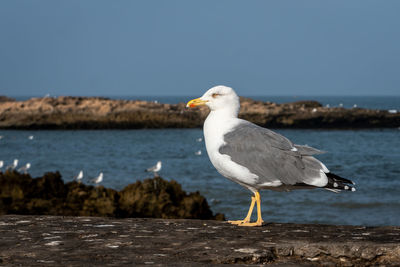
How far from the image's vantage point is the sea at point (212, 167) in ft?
50.1

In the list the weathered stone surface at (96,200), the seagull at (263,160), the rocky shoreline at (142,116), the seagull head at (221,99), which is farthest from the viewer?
the rocky shoreline at (142,116)

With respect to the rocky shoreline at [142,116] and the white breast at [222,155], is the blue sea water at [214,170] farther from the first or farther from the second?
the white breast at [222,155]

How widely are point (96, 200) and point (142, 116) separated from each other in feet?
156

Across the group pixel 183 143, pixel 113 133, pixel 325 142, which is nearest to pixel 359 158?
pixel 325 142

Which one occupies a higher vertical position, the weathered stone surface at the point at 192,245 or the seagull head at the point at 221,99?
the seagull head at the point at 221,99

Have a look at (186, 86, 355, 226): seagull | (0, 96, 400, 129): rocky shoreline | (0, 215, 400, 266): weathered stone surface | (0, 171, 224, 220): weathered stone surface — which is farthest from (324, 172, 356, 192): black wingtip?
(0, 96, 400, 129): rocky shoreline

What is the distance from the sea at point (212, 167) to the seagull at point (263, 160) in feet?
31.0

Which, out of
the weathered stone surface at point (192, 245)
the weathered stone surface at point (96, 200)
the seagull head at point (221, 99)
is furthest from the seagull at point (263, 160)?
the weathered stone surface at point (96, 200)

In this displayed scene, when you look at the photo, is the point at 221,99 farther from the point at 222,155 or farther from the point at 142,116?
the point at 142,116

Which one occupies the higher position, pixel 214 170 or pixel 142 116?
pixel 142 116

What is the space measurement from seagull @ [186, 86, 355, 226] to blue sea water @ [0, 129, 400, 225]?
31.3 feet

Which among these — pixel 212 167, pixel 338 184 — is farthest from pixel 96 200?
pixel 212 167

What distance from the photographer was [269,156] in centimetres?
→ 432

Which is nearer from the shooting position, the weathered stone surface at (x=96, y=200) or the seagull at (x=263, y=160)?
the seagull at (x=263, y=160)
